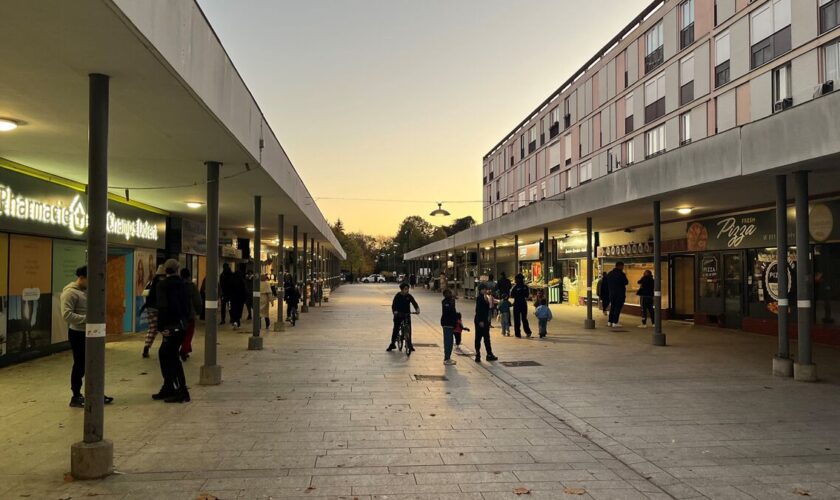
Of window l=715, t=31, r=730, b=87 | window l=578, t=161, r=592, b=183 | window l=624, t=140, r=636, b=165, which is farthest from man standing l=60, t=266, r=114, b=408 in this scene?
window l=578, t=161, r=592, b=183

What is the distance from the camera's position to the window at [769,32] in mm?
24219

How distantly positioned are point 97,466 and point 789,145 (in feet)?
29.9

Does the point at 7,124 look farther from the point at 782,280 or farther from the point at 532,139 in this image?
the point at 532,139

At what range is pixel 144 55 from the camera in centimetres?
498

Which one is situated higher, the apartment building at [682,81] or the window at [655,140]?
the apartment building at [682,81]

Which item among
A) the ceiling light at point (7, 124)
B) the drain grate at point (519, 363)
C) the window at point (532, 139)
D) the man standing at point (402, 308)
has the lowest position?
the drain grate at point (519, 363)

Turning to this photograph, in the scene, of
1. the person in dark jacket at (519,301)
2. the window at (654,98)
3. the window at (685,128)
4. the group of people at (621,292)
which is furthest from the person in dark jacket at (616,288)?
the window at (654,98)

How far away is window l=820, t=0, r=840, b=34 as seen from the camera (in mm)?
21722

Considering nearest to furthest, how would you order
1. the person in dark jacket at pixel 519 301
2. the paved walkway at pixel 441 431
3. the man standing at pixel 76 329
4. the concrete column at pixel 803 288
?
the paved walkway at pixel 441 431 < the man standing at pixel 76 329 < the concrete column at pixel 803 288 < the person in dark jacket at pixel 519 301

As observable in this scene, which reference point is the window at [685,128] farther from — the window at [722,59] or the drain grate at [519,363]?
the drain grate at [519,363]

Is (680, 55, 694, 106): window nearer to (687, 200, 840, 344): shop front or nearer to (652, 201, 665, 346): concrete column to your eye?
(687, 200, 840, 344): shop front

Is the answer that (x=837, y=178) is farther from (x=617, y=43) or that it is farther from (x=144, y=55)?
(x=617, y=43)

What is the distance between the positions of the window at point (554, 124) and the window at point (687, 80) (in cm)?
1561

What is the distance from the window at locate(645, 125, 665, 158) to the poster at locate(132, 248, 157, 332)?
1042 inches
